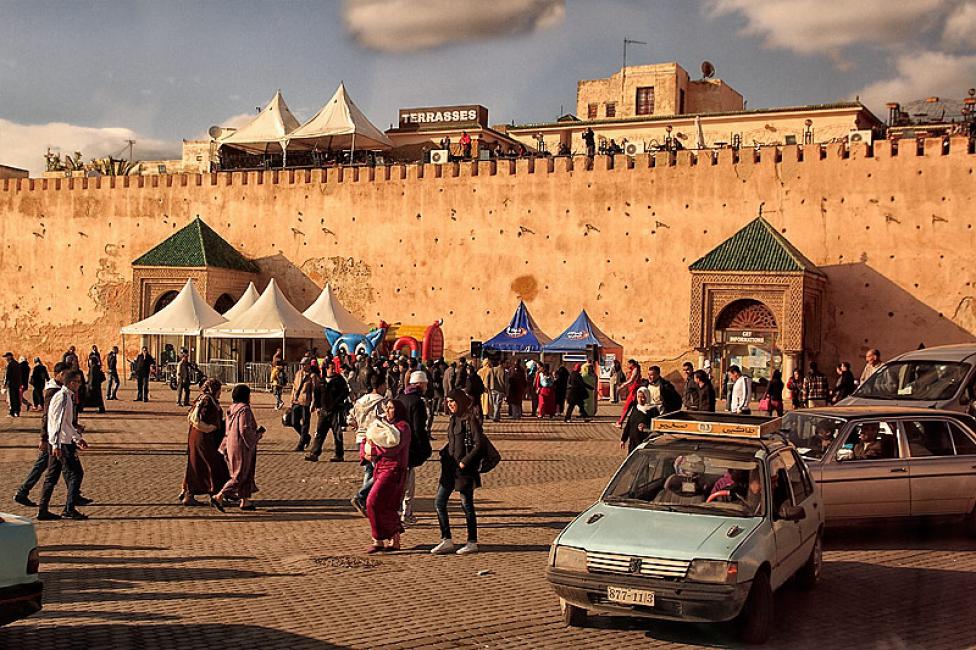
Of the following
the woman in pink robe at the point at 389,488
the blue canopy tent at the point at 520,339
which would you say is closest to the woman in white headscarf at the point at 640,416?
the woman in pink robe at the point at 389,488

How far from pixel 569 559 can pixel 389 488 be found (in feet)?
9.01

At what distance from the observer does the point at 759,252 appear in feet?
92.0

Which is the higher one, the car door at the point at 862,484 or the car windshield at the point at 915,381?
the car windshield at the point at 915,381

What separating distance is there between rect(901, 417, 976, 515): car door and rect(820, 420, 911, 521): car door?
0.36ft

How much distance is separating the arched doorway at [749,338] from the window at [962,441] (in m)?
17.5

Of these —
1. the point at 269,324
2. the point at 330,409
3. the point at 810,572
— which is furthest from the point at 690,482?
the point at 269,324

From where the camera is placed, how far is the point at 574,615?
22.3ft

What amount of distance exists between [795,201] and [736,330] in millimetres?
4071

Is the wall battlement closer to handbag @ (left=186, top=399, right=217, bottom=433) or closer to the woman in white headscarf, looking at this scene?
the woman in white headscarf

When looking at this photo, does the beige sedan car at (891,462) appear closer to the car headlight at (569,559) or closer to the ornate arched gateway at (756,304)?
the car headlight at (569,559)

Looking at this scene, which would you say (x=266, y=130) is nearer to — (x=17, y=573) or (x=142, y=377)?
(x=142, y=377)

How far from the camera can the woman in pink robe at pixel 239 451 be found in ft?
35.7

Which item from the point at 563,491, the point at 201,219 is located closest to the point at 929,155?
the point at 563,491

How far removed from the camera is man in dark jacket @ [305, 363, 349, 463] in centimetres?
1492
